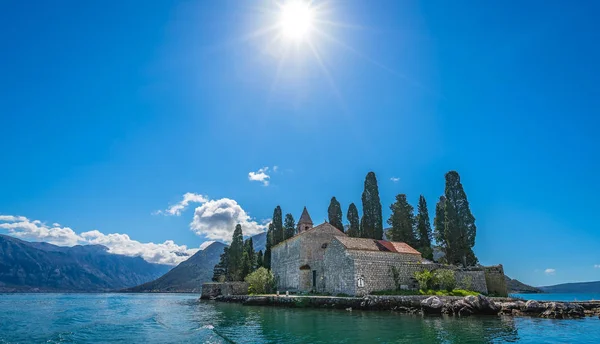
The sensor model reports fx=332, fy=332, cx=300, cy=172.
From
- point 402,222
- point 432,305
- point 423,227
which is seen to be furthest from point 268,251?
point 432,305

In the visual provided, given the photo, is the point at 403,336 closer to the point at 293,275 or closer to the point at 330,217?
the point at 293,275

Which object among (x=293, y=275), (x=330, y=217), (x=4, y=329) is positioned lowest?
(x=4, y=329)

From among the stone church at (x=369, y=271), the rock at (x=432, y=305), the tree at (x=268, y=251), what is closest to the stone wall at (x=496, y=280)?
the stone church at (x=369, y=271)

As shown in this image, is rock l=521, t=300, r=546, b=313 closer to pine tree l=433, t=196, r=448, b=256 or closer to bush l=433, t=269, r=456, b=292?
bush l=433, t=269, r=456, b=292

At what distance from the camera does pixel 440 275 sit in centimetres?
3181

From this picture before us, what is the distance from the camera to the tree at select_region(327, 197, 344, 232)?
57031 millimetres

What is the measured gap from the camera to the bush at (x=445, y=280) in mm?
31337

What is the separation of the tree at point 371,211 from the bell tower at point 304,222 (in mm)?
8440

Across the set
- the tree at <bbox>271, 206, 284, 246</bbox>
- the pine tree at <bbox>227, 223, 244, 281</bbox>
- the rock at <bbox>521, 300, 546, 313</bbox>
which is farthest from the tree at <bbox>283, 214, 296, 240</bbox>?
the rock at <bbox>521, 300, 546, 313</bbox>

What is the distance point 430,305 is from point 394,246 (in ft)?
43.7

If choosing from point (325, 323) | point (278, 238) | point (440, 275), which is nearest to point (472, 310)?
point (440, 275)

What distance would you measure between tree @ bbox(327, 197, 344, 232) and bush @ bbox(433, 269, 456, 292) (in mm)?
25545

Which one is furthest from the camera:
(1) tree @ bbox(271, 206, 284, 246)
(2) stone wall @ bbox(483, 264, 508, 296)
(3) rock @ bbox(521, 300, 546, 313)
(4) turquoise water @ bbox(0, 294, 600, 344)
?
(1) tree @ bbox(271, 206, 284, 246)

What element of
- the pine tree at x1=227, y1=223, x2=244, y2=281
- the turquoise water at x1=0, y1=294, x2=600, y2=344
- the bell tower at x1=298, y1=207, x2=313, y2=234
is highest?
the bell tower at x1=298, y1=207, x2=313, y2=234
